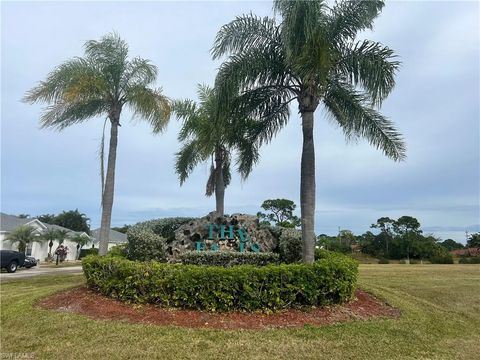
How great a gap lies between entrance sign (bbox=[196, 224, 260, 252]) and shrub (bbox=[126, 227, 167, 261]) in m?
1.43

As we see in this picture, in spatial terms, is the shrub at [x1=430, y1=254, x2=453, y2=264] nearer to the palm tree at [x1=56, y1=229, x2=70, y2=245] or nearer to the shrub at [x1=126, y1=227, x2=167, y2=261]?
the shrub at [x1=126, y1=227, x2=167, y2=261]

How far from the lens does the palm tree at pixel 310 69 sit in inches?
328

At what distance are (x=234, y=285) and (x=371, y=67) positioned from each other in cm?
578

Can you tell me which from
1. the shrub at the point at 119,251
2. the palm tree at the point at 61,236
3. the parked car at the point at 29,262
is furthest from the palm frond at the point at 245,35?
the palm tree at the point at 61,236

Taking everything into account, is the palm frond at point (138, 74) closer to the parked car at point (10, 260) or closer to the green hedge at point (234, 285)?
the green hedge at point (234, 285)

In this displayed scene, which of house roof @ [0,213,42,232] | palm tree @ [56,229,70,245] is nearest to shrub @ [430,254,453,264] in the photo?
palm tree @ [56,229,70,245]

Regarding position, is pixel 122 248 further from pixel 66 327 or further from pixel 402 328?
pixel 402 328

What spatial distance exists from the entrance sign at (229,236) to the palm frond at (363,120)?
4685 mm

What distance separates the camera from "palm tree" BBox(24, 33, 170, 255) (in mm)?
11586

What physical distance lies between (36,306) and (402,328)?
7392mm

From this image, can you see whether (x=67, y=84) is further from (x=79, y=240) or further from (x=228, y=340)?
(x=79, y=240)

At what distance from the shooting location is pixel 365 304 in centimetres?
831

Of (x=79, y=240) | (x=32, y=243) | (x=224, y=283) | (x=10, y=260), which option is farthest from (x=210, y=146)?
(x=79, y=240)

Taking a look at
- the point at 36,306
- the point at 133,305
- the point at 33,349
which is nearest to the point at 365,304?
the point at 133,305
